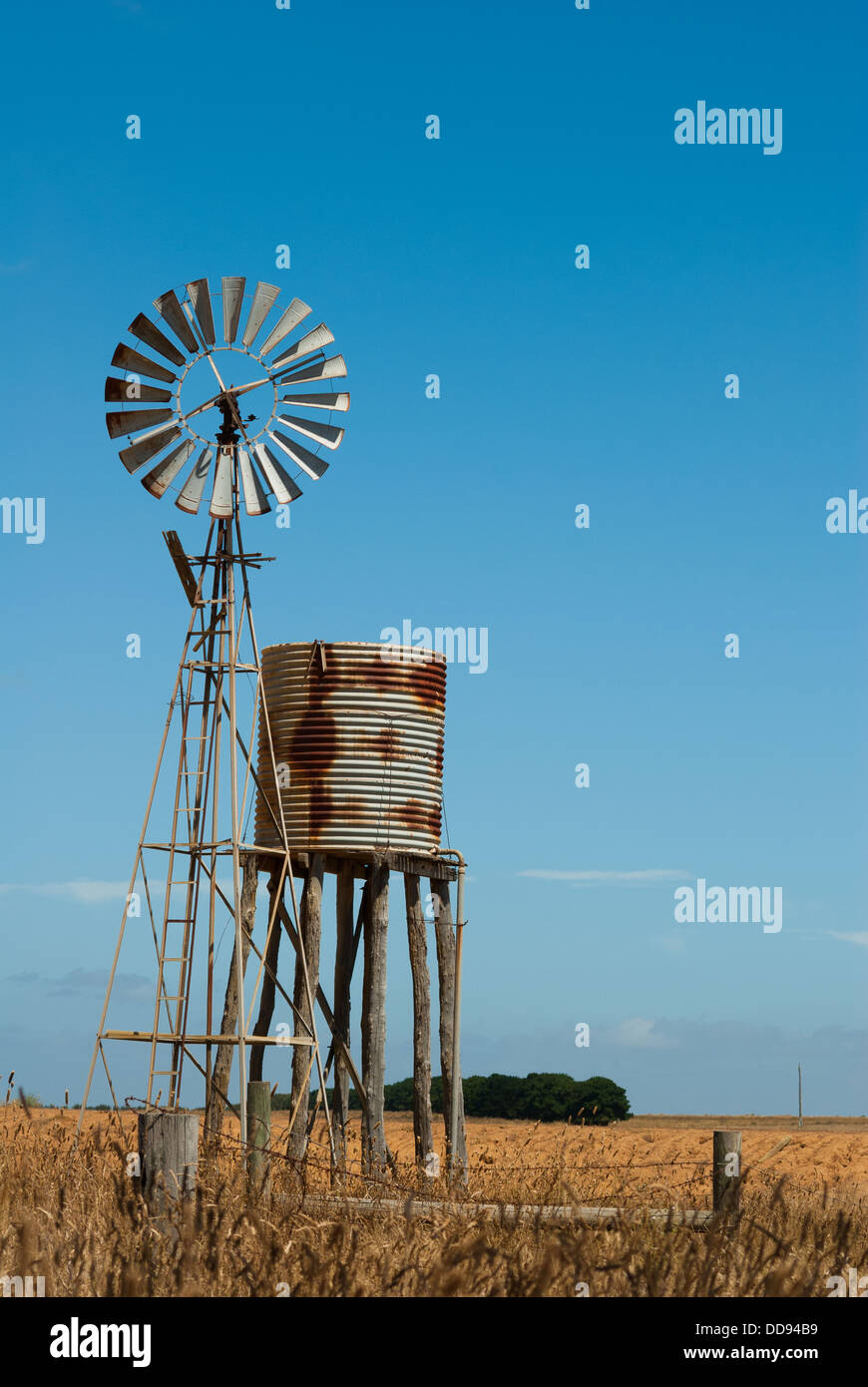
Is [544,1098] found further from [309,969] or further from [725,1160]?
[725,1160]

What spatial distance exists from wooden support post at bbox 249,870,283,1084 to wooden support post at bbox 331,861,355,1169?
3.16 feet

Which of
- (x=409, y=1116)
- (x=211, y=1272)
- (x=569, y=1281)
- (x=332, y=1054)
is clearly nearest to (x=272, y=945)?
(x=332, y=1054)

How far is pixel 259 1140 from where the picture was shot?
1094 cm

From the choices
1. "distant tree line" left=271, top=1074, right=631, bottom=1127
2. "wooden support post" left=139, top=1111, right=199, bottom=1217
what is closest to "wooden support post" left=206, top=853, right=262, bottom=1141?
"wooden support post" left=139, top=1111, right=199, bottom=1217

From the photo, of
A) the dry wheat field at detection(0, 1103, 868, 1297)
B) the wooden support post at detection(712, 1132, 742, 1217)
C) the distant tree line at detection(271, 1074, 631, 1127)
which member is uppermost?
the dry wheat field at detection(0, 1103, 868, 1297)

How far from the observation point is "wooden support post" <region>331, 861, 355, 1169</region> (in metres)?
20.3

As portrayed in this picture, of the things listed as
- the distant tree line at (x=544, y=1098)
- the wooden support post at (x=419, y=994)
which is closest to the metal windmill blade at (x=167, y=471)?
the wooden support post at (x=419, y=994)

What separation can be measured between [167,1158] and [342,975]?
11197mm

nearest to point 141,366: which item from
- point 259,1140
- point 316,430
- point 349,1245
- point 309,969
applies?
point 316,430

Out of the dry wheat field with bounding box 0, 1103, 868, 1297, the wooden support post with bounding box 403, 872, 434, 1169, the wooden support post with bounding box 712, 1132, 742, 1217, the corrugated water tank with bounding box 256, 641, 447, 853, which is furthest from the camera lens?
the wooden support post with bounding box 403, 872, 434, 1169

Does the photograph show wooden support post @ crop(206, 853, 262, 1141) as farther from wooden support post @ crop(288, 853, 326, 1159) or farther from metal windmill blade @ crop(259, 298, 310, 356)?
metal windmill blade @ crop(259, 298, 310, 356)

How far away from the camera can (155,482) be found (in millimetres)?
18109

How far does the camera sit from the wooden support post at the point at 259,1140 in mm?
10070
